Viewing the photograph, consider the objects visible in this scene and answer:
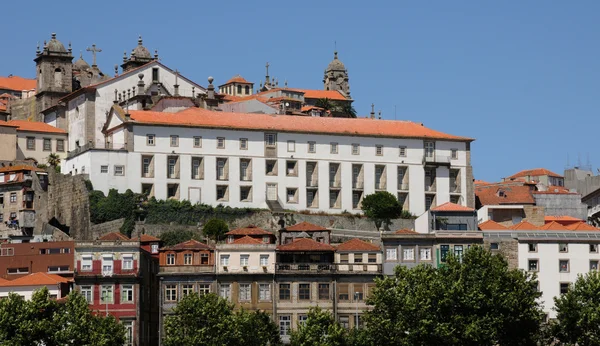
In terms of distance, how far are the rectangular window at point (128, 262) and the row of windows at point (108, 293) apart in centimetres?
149

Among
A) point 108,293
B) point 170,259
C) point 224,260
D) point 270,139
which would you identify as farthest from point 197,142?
point 108,293

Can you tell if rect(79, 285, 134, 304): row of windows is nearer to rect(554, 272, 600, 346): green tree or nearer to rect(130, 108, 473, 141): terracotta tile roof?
rect(554, 272, 600, 346): green tree

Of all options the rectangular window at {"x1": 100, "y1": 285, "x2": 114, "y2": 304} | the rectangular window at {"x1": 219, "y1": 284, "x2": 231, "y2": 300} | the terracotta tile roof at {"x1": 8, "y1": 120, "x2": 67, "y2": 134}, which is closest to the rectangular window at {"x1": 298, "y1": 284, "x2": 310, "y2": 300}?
the rectangular window at {"x1": 219, "y1": 284, "x2": 231, "y2": 300}

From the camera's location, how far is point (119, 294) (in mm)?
109375

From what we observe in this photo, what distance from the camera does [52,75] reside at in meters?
179

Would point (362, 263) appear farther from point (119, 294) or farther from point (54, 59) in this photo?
point (54, 59)

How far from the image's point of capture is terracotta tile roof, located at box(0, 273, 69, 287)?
4500 inches

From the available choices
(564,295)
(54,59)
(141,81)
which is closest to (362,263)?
(564,295)

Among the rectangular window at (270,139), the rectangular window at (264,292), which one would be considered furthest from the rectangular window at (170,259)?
the rectangular window at (270,139)

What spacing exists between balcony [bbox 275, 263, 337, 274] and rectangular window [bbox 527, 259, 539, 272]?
14.4m

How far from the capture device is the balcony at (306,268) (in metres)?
114

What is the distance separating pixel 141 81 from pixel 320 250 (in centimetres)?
4667

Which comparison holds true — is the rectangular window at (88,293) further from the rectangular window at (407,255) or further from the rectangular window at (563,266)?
the rectangular window at (563,266)

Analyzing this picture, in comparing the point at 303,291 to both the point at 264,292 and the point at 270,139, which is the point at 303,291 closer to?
the point at 264,292
